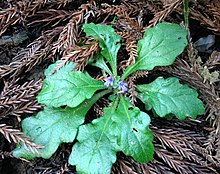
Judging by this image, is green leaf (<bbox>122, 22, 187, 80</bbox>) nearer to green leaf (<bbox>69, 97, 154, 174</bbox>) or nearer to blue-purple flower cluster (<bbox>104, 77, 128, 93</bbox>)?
blue-purple flower cluster (<bbox>104, 77, 128, 93</bbox>)

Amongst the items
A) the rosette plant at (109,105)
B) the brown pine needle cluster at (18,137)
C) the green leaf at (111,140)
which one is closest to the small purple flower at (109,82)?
the rosette plant at (109,105)

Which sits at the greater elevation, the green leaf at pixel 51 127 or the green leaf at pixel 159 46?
the green leaf at pixel 159 46

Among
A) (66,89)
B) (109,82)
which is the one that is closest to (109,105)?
(109,82)

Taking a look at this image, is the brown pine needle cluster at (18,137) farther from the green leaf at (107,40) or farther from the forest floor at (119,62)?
the green leaf at (107,40)

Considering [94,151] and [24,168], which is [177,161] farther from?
[24,168]


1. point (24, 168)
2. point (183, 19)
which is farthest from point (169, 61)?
point (24, 168)

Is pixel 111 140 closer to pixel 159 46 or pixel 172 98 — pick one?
pixel 172 98
